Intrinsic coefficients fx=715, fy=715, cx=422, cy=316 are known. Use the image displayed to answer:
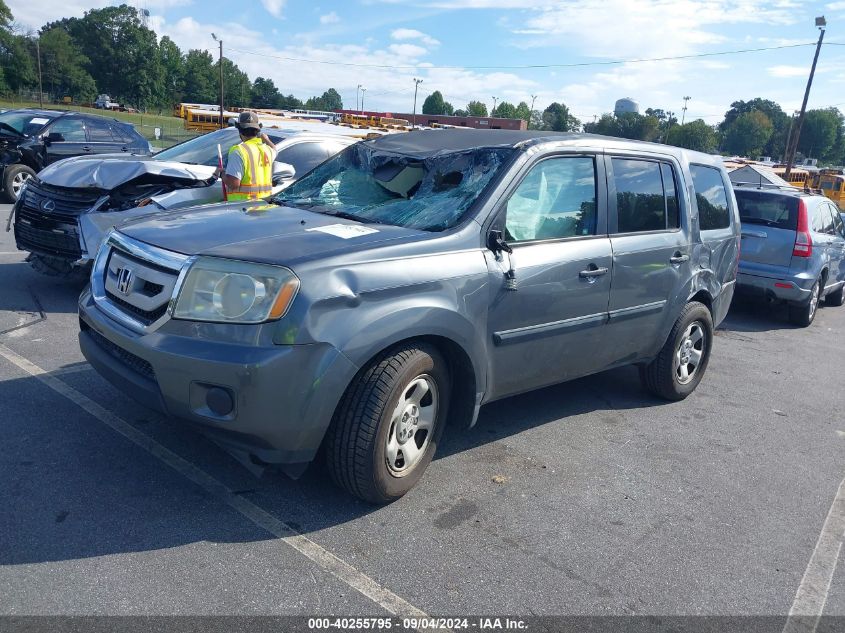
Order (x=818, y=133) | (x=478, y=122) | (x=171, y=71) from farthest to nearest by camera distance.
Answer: (x=171, y=71) → (x=818, y=133) → (x=478, y=122)

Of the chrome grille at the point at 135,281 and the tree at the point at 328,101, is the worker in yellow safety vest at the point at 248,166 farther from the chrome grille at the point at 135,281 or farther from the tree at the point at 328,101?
the tree at the point at 328,101

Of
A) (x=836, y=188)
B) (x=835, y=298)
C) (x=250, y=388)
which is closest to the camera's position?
(x=250, y=388)

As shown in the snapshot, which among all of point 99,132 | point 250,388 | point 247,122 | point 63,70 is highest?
point 63,70

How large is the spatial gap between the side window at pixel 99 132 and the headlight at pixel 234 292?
11934 millimetres

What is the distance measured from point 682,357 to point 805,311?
15.5 ft

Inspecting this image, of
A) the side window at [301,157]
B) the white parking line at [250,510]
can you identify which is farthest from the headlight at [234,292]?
the side window at [301,157]

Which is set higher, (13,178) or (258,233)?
(258,233)

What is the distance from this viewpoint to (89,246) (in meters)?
6.20

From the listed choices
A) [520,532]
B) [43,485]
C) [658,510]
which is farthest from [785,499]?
[43,485]

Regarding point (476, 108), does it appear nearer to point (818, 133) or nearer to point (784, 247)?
point (818, 133)

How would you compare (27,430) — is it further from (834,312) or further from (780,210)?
(834,312)

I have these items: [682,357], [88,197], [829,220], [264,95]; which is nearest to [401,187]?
[682,357]

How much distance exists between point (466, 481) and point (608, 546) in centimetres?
84

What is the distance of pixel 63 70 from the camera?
3625 inches
